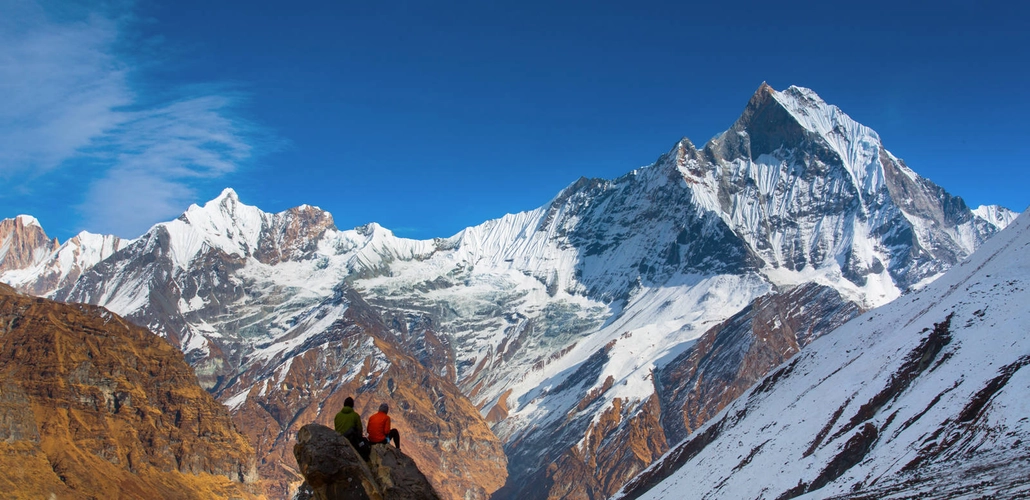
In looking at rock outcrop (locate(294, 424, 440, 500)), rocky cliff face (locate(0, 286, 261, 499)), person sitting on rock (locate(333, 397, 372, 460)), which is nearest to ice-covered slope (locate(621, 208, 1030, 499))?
rock outcrop (locate(294, 424, 440, 500))

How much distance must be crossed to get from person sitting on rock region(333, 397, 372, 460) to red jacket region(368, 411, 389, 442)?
1.44 ft

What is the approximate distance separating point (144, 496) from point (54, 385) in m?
31.6

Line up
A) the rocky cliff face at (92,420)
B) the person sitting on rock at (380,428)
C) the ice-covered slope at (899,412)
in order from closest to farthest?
the person sitting on rock at (380,428), the ice-covered slope at (899,412), the rocky cliff face at (92,420)

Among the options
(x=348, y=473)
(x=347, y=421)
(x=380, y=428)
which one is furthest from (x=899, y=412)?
(x=348, y=473)

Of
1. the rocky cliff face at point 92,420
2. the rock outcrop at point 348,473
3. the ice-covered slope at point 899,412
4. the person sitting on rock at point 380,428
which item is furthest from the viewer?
the rocky cliff face at point 92,420

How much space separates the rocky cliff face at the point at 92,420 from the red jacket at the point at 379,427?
124 metres

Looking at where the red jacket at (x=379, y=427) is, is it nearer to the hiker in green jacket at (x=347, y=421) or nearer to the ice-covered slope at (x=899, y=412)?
the hiker in green jacket at (x=347, y=421)

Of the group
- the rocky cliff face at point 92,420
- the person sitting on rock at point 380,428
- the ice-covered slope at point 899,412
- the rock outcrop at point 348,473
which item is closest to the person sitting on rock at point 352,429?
the person sitting on rock at point 380,428

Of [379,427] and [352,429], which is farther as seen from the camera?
[352,429]

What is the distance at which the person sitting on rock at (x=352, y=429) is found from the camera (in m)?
32.6

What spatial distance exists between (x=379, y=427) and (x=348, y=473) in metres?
1.98

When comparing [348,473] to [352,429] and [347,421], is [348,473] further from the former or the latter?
[347,421]

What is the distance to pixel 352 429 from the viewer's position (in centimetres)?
3272

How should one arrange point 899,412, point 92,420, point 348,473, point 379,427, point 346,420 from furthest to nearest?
point 92,420 → point 899,412 → point 346,420 → point 379,427 → point 348,473
